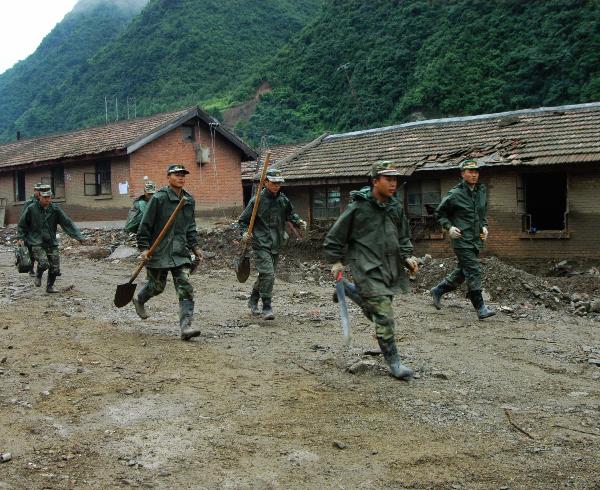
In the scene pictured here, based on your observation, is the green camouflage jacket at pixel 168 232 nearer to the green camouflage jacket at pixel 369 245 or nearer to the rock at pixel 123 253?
the green camouflage jacket at pixel 369 245

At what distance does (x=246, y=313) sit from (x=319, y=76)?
46850mm

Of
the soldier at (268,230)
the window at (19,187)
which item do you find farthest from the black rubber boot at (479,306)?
the window at (19,187)

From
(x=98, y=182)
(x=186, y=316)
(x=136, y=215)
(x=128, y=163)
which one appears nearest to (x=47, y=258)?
(x=136, y=215)

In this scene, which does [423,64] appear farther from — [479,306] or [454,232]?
[454,232]

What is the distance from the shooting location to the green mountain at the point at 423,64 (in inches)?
1454

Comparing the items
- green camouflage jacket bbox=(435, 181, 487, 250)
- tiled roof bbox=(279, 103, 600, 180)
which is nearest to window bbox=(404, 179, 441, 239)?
tiled roof bbox=(279, 103, 600, 180)

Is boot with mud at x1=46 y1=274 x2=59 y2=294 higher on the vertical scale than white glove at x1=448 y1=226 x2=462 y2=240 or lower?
lower

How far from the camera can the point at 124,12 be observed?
101938mm

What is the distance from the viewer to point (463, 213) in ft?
30.5

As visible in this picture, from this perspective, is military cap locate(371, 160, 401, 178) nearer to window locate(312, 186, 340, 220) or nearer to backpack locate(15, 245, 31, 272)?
backpack locate(15, 245, 31, 272)

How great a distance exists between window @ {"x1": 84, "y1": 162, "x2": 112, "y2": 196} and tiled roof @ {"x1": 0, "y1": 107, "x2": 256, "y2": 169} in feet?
2.64

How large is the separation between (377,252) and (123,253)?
13537mm

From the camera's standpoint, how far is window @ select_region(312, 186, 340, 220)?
1953cm

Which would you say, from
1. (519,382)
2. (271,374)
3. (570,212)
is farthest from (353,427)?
(570,212)
